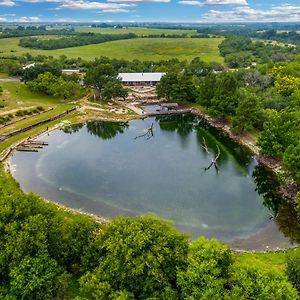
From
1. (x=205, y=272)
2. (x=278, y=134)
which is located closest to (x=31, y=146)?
(x=278, y=134)

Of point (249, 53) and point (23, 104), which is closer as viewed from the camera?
point (23, 104)

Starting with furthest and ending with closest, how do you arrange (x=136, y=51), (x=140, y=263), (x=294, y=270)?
(x=136, y=51) → (x=294, y=270) → (x=140, y=263)

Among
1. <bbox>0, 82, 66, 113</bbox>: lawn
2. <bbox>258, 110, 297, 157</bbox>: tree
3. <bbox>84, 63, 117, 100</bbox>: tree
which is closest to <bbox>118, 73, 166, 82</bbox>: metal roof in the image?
<bbox>84, 63, 117, 100</bbox>: tree

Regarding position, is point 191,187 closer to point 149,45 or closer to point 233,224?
point 233,224

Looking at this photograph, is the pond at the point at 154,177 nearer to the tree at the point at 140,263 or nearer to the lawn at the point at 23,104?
the lawn at the point at 23,104

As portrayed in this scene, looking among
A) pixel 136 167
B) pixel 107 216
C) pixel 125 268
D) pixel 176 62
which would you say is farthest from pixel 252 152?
pixel 176 62

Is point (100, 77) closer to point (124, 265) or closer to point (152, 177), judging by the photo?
point (152, 177)
